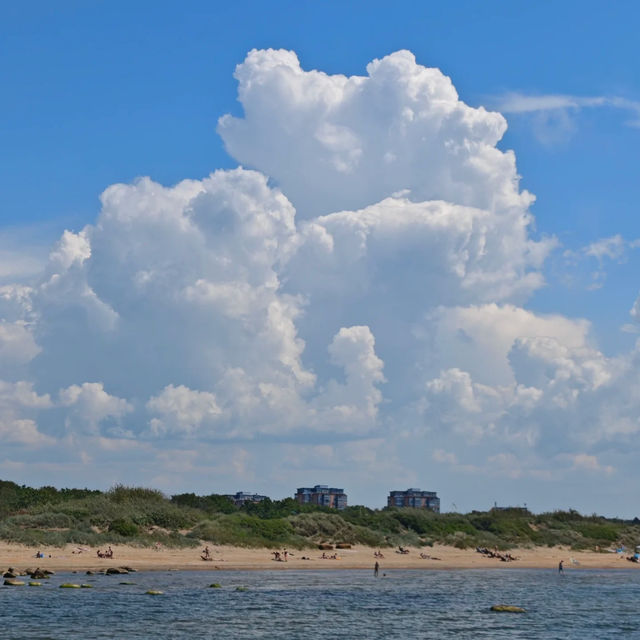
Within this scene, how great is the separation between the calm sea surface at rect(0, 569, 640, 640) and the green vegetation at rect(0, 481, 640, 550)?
1603 cm

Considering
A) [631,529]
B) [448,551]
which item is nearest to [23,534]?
[448,551]

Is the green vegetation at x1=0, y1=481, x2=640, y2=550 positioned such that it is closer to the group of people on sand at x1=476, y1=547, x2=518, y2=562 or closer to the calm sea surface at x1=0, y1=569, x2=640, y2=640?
the group of people on sand at x1=476, y1=547, x2=518, y2=562

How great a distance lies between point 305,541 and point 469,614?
50956 millimetres

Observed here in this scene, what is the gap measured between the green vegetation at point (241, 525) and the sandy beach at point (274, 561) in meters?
2.15

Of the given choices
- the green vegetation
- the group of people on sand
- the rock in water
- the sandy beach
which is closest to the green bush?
the green vegetation

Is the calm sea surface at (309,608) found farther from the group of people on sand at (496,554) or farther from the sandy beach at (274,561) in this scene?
the group of people on sand at (496,554)

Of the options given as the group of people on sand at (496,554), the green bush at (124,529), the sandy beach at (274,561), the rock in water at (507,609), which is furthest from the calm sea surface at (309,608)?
the group of people on sand at (496,554)

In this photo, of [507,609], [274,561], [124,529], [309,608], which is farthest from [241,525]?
[507,609]

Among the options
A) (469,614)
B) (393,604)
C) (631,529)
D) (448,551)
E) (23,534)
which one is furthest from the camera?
(631,529)

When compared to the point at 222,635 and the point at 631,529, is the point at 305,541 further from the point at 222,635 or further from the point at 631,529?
the point at 631,529

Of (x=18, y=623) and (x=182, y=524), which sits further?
(x=182, y=524)

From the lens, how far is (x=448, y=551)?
11869 centimetres

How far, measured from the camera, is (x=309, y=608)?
59.6 meters

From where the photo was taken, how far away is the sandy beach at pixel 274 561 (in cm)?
8212
